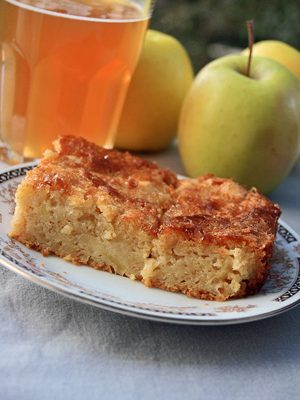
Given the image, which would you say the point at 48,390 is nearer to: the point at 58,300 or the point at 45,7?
the point at 58,300

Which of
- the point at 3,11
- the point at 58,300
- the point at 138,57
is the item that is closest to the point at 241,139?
the point at 138,57

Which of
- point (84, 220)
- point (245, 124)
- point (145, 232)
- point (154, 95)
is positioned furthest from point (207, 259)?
point (154, 95)

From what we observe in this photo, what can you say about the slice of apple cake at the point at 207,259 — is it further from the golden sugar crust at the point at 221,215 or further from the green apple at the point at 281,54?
the green apple at the point at 281,54

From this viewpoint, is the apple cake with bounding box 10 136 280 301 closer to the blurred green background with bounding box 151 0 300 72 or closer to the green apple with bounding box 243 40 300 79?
the green apple with bounding box 243 40 300 79

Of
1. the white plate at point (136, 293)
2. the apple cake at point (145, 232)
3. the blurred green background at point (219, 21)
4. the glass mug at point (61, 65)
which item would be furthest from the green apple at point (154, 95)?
the blurred green background at point (219, 21)

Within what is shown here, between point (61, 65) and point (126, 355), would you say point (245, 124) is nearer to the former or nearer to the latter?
point (61, 65)
